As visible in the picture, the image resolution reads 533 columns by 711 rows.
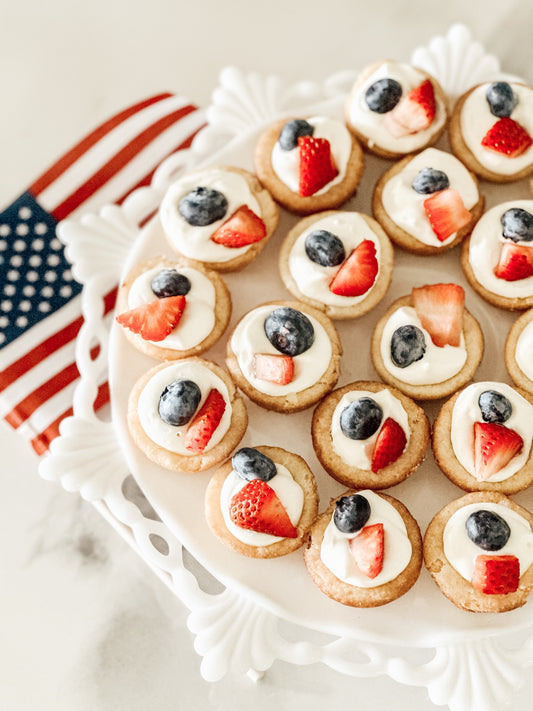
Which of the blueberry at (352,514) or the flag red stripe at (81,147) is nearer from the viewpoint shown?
the blueberry at (352,514)

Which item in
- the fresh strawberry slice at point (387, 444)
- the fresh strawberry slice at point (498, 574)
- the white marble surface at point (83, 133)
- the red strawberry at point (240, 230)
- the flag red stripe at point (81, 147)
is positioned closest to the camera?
the fresh strawberry slice at point (498, 574)

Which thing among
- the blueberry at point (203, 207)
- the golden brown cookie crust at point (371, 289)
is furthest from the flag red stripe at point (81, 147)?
the golden brown cookie crust at point (371, 289)

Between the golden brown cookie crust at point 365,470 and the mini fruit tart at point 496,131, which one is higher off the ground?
the mini fruit tart at point 496,131

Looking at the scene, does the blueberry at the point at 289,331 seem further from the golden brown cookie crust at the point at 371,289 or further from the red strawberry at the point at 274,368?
the golden brown cookie crust at the point at 371,289

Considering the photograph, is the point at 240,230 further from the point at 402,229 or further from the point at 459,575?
the point at 459,575

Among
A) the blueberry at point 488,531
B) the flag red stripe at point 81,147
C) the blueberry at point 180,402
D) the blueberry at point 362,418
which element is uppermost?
the flag red stripe at point 81,147

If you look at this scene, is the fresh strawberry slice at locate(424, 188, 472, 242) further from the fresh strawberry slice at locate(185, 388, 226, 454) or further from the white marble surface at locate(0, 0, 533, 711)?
the white marble surface at locate(0, 0, 533, 711)

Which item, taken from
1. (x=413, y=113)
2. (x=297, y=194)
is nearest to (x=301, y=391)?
(x=297, y=194)
